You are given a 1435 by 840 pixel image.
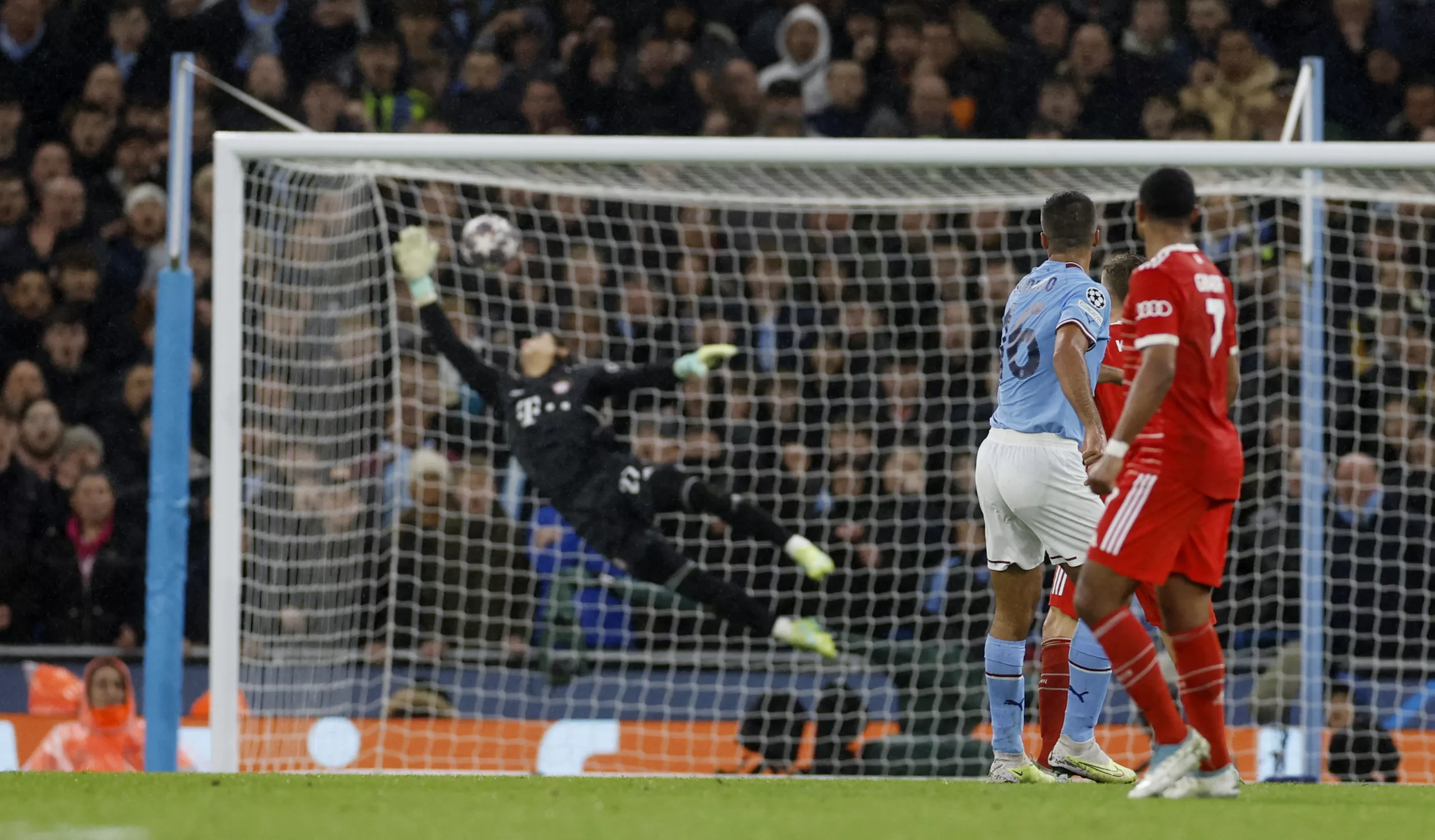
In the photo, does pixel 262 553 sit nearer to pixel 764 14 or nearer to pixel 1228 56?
pixel 764 14

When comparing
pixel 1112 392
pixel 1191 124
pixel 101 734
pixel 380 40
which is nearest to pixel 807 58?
pixel 1191 124

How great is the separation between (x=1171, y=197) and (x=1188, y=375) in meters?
0.46

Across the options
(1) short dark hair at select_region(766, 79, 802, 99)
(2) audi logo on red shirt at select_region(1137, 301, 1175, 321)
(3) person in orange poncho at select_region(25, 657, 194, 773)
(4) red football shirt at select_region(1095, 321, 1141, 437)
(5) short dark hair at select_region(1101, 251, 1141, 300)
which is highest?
(1) short dark hair at select_region(766, 79, 802, 99)

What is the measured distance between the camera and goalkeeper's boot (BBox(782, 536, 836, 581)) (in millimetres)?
7402

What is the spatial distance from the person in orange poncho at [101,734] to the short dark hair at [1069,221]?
4.14m

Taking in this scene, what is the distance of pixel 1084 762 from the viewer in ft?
18.1

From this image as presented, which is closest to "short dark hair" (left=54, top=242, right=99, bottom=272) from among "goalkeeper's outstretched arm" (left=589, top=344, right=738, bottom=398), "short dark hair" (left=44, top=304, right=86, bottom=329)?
"short dark hair" (left=44, top=304, right=86, bottom=329)

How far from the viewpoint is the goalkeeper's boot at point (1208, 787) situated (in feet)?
14.7

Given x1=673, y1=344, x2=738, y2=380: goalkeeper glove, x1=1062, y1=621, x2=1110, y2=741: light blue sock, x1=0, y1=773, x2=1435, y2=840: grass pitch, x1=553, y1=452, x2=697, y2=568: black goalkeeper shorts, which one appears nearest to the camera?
x1=0, y1=773, x2=1435, y2=840: grass pitch

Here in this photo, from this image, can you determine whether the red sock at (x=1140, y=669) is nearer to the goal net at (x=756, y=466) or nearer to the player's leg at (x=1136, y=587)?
the player's leg at (x=1136, y=587)

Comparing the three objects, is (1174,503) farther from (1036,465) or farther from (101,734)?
(101,734)

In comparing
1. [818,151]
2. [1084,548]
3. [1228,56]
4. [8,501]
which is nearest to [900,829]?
[1084,548]

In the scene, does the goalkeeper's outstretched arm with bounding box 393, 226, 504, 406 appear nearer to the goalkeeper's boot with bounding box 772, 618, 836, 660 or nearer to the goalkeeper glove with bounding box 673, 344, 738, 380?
the goalkeeper glove with bounding box 673, 344, 738, 380

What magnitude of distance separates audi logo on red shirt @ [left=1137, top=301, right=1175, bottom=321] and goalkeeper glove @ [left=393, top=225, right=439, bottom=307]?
3670mm
